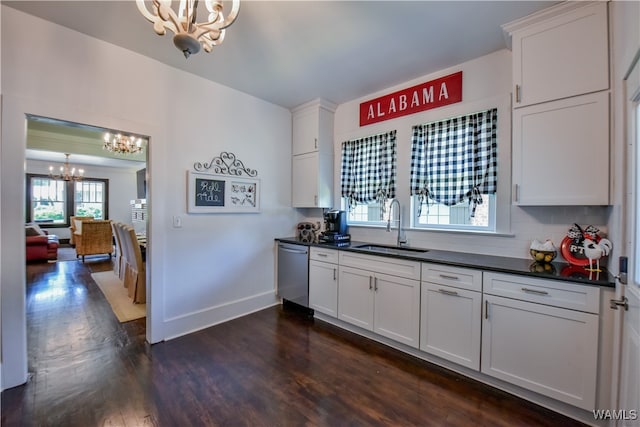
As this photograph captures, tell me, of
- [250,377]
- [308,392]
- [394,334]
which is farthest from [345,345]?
[250,377]

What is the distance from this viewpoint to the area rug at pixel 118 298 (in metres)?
3.33

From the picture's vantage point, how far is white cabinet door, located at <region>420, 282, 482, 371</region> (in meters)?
2.08

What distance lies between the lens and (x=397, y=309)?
2.53m

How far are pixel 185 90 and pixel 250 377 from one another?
2.87m

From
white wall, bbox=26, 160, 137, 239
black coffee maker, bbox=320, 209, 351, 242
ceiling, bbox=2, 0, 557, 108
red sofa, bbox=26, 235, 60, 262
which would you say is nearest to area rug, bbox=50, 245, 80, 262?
red sofa, bbox=26, 235, 60, 262

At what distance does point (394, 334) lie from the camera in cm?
254

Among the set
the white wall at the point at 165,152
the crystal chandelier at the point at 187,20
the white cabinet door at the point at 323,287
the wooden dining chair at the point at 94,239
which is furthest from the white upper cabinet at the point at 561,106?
the wooden dining chair at the point at 94,239

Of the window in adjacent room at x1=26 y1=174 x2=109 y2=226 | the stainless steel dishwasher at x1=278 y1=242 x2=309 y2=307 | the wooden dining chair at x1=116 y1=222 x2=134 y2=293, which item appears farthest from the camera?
the window in adjacent room at x1=26 y1=174 x2=109 y2=226

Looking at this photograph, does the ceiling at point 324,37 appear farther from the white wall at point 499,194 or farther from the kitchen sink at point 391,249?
the kitchen sink at point 391,249

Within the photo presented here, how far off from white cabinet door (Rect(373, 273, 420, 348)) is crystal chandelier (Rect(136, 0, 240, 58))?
2316mm

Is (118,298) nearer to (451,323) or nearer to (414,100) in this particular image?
(451,323)

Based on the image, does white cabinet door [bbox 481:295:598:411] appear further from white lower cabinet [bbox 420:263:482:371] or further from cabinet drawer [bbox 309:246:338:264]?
cabinet drawer [bbox 309:246:338:264]

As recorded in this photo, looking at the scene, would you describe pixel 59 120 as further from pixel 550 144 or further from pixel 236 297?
pixel 550 144

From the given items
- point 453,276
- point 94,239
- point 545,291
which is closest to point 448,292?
point 453,276
